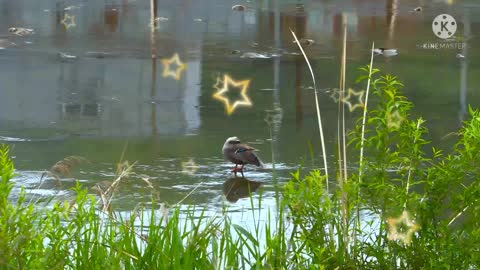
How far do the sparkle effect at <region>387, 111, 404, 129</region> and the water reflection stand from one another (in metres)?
2.84

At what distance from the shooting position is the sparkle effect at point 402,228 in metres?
4.28

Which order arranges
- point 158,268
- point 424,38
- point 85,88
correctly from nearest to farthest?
point 158,268 → point 85,88 → point 424,38

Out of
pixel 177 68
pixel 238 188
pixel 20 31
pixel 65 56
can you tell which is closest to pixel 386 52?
pixel 177 68

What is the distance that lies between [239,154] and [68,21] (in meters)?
10.1

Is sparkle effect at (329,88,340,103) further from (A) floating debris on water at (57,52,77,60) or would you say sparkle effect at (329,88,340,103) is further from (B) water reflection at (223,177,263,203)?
(A) floating debris on water at (57,52,77,60)

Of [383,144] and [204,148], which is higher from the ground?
[383,144]

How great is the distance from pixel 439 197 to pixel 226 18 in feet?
45.7

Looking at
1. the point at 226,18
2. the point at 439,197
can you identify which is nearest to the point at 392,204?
the point at 439,197

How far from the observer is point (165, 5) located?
20516 millimetres

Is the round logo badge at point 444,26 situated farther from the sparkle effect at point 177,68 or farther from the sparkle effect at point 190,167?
the sparkle effect at point 190,167

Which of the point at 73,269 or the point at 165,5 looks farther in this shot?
the point at 165,5

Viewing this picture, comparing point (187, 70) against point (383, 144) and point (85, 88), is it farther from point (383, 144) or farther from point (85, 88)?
point (383, 144)

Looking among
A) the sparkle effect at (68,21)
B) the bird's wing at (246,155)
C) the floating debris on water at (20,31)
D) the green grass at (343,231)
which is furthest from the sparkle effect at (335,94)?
the sparkle effect at (68,21)

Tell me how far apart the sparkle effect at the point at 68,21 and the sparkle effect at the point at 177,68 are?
11.6 feet
